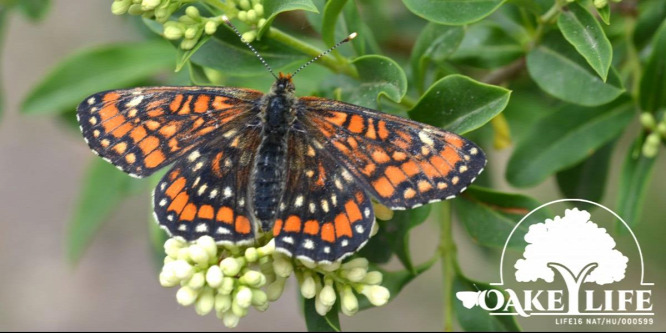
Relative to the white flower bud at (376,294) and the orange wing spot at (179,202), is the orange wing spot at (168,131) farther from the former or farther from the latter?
the white flower bud at (376,294)

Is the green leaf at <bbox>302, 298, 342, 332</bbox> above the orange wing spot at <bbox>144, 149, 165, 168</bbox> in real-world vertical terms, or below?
below

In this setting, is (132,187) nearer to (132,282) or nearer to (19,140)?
(132,282)

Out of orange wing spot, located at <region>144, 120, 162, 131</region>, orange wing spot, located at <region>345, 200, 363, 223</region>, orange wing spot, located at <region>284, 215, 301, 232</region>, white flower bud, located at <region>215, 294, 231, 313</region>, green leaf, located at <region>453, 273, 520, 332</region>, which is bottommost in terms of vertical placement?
green leaf, located at <region>453, 273, 520, 332</region>

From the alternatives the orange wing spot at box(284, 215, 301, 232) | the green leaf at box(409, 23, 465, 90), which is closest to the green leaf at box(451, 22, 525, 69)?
the green leaf at box(409, 23, 465, 90)

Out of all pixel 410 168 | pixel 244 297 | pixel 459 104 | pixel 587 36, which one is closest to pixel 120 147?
pixel 244 297

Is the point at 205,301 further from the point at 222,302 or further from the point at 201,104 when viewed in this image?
the point at 201,104

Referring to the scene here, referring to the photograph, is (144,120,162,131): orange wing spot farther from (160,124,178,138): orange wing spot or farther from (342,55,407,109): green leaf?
(342,55,407,109): green leaf
